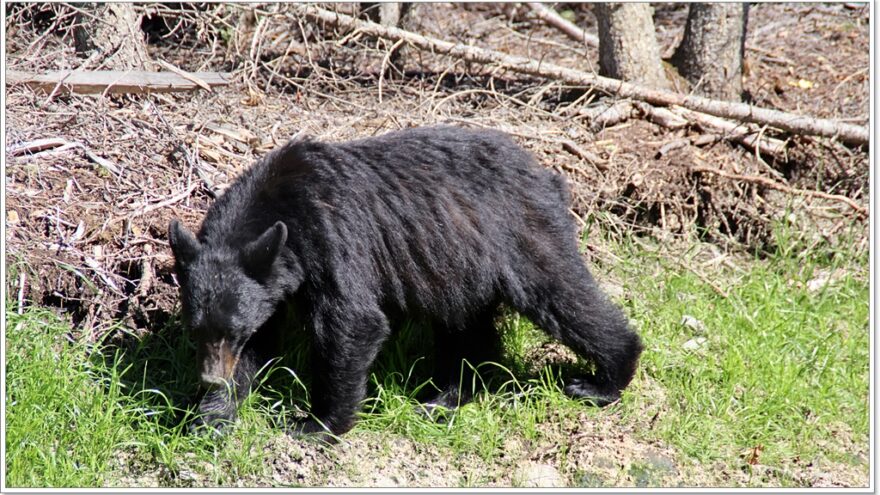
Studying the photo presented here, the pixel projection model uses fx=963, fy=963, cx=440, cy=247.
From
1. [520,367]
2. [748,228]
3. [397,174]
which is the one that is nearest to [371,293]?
[397,174]

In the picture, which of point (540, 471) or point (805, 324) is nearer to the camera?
point (540, 471)

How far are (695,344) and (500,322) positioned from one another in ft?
4.39

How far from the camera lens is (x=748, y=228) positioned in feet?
→ 25.3

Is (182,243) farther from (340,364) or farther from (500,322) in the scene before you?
(500,322)

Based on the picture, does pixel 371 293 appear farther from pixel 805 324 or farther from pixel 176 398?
pixel 805 324

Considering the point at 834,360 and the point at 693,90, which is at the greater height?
the point at 693,90

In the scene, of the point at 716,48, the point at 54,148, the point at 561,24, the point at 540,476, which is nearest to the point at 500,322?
the point at 540,476

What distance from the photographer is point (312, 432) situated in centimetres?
520

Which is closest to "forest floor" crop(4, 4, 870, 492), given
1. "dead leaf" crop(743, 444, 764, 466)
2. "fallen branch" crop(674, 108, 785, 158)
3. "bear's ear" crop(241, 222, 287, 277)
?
"dead leaf" crop(743, 444, 764, 466)

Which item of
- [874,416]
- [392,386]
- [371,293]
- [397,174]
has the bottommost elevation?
[874,416]

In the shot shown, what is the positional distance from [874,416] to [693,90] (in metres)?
3.44

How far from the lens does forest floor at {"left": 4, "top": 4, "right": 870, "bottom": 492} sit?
201 inches

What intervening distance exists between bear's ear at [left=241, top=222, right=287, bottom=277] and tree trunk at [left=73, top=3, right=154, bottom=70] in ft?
11.5

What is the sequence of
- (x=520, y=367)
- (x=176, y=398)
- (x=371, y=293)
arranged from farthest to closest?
(x=520, y=367) → (x=176, y=398) → (x=371, y=293)
